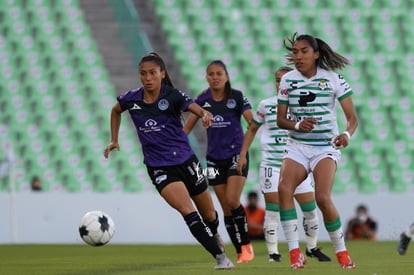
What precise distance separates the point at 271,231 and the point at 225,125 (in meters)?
1.31

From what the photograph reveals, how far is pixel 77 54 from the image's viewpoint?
24.2 meters

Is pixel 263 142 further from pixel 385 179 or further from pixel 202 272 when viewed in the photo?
pixel 385 179

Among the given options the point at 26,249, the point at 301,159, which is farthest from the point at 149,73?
the point at 26,249

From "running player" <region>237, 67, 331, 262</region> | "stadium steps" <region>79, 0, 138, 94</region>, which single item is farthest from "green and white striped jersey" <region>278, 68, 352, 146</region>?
"stadium steps" <region>79, 0, 138, 94</region>

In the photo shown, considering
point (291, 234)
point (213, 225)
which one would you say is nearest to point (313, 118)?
point (291, 234)

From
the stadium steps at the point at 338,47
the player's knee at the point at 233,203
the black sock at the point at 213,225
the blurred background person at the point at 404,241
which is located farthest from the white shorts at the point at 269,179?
the stadium steps at the point at 338,47

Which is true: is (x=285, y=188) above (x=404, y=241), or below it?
above

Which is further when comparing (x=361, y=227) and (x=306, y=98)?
(x=361, y=227)

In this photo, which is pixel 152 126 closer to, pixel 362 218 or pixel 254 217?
pixel 254 217

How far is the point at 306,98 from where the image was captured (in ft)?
31.9

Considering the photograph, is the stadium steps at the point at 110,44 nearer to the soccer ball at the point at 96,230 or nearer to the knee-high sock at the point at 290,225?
the soccer ball at the point at 96,230

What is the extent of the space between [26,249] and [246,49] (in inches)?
352

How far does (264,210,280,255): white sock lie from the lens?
1208cm

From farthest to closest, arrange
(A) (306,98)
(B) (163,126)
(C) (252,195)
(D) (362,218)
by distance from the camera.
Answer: (D) (362,218) < (C) (252,195) < (B) (163,126) < (A) (306,98)
